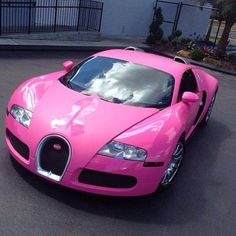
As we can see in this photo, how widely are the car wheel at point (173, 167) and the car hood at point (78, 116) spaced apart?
0.51m

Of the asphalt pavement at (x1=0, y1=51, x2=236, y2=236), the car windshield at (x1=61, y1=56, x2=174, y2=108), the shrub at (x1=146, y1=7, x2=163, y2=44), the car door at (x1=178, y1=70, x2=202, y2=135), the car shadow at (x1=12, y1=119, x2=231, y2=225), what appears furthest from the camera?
the shrub at (x1=146, y1=7, x2=163, y2=44)

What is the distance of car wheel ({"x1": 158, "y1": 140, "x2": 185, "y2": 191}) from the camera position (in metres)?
4.26

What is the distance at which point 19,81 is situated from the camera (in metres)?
7.82

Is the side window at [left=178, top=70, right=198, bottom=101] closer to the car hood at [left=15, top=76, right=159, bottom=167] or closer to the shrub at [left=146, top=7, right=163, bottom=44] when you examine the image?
the car hood at [left=15, top=76, right=159, bottom=167]

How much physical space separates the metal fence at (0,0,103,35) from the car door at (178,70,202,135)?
7238mm

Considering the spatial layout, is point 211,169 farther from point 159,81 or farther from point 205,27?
point 205,27

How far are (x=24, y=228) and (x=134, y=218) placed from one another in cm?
106

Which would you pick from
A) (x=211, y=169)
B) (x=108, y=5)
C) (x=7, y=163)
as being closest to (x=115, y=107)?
(x=7, y=163)

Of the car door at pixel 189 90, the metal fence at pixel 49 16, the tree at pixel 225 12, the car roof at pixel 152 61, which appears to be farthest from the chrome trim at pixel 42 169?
the tree at pixel 225 12

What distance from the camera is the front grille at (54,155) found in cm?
382

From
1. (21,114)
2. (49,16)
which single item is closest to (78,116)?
(21,114)

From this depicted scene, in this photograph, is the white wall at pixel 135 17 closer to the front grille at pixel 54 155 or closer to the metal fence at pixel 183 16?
the metal fence at pixel 183 16

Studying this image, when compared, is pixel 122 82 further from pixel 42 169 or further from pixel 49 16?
pixel 49 16

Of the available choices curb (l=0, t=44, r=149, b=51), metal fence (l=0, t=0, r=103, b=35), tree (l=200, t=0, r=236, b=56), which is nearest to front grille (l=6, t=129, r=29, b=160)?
curb (l=0, t=44, r=149, b=51)
